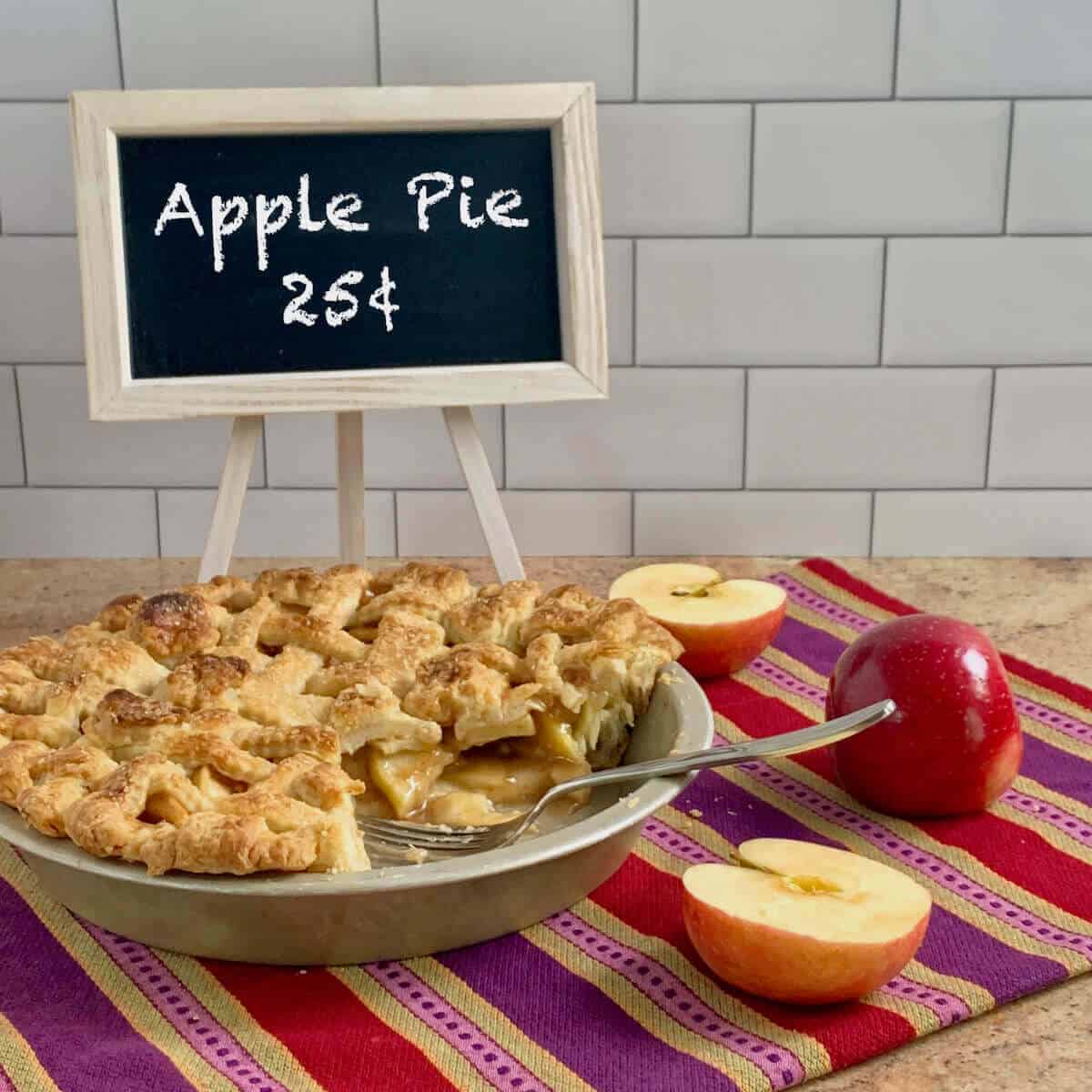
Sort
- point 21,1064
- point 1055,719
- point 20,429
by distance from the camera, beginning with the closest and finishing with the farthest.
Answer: point 21,1064
point 1055,719
point 20,429

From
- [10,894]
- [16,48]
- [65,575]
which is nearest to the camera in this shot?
[10,894]

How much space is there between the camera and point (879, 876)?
89 cm

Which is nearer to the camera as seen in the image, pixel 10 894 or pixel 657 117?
pixel 10 894

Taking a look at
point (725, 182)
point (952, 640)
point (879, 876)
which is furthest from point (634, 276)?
point (879, 876)

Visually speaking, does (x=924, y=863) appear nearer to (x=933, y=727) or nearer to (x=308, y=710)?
(x=933, y=727)

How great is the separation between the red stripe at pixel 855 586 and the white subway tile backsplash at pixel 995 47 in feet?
1.50

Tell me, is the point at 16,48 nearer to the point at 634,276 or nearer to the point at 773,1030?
Answer: the point at 634,276

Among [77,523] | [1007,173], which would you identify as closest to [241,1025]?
[77,523]

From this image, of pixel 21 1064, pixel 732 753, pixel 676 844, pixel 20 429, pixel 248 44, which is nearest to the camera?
pixel 21 1064

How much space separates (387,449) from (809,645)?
48cm

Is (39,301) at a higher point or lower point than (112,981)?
higher

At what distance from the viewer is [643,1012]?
0.84m

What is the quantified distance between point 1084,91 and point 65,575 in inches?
43.4

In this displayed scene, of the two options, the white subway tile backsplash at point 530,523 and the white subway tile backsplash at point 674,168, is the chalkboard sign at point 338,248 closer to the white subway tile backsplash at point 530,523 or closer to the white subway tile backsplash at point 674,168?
the white subway tile backsplash at point 674,168
